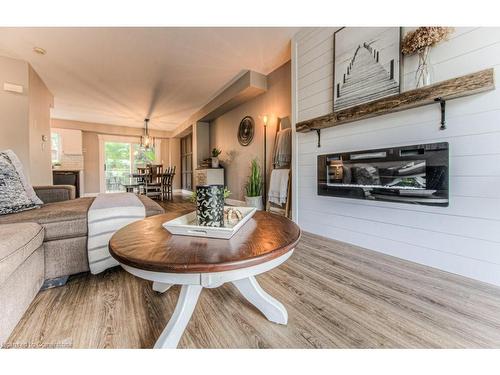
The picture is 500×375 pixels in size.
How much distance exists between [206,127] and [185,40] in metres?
3.34

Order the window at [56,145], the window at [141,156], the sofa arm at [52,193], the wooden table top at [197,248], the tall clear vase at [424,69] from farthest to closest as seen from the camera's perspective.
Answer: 1. the window at [141,156]
2. the window at [56,145]
3. the sofa arm at [52,193]
4. the tall clear vase at [424,69]
5. the wooden table top at [197,248]

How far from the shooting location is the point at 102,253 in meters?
1.57

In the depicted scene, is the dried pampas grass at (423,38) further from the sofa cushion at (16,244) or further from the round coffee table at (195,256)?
the sofa cushion at (16,244)

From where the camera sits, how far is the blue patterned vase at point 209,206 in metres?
0.98

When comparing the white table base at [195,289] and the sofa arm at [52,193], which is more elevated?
the sofa arm at [52,193]

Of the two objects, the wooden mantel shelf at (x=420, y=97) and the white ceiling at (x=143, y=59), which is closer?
the wooden mantel shelf at (x=420, y=97)

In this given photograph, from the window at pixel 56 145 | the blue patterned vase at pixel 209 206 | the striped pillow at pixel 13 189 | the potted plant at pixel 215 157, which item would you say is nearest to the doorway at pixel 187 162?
the potted plant at pixel 215 157

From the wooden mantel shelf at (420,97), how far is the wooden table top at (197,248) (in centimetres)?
150

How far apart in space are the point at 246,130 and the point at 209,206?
386 centimetres

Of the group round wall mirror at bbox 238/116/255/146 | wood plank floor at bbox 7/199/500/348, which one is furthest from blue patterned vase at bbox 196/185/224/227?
round wall mirror at bbox 238/116/255/146

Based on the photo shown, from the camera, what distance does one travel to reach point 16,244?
103cm

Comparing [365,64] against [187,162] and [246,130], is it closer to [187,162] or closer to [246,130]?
[246,130]
